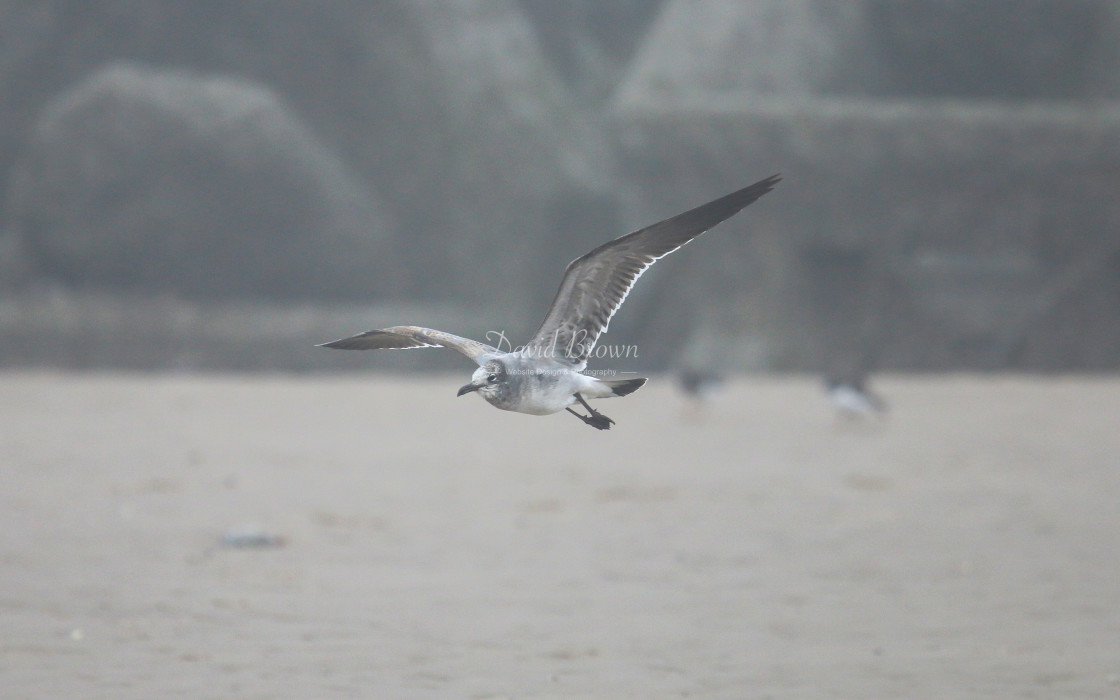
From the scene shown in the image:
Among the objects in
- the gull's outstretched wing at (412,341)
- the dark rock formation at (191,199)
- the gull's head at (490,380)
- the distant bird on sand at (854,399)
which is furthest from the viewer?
the dark rock formation at (191,199)

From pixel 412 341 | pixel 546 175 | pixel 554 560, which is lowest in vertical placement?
pixel 554 560

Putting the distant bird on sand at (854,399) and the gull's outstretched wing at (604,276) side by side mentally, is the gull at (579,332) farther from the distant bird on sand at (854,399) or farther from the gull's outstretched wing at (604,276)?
the distant bird on sand at (854,399)

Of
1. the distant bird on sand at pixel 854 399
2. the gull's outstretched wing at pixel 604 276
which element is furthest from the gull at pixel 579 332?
the distant bird on sand at pixel 854 399

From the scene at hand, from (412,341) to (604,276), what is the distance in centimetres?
95

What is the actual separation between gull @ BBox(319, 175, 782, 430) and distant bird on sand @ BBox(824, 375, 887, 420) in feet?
34.8

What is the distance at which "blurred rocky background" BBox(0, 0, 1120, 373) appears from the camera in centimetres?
2428

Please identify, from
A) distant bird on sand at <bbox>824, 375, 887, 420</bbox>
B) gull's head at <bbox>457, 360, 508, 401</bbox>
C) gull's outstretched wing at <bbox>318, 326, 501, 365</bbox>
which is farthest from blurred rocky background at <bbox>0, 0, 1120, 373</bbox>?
gull's head at <bbox>457, 360, 508, 401</bbox>

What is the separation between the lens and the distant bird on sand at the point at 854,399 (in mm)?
16031

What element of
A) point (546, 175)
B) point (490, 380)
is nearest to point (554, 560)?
point (490, 380)

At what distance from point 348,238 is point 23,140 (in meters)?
6.58

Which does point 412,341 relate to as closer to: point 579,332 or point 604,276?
point 579,332

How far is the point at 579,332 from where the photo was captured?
5.82 metres

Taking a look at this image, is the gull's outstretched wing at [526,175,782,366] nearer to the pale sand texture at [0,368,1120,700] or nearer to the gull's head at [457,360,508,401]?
the gull's head at [457,360,508,401]

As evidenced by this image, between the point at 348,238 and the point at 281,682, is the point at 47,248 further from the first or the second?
the point at 281,682
